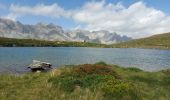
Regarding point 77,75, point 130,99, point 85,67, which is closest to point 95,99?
point 130,99

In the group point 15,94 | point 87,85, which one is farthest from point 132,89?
point 15,94

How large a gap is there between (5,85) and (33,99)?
696cm

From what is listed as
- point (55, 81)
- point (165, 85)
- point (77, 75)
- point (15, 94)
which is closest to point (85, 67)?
point (77, 75)

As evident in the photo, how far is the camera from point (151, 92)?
67.9ft

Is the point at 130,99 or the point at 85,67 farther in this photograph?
the point at 85,67

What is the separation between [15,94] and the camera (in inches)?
710

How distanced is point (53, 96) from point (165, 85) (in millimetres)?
13183

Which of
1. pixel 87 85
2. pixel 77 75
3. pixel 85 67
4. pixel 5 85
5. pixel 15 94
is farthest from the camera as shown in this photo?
pixel 85 67

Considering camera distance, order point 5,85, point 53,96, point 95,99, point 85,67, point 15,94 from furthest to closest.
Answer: point 85,67 < point 5,85 < point 15,94 < point 53,96 < point 95,99

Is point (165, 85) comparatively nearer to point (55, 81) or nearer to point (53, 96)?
point (55, 81)

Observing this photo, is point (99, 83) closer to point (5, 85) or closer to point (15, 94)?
point (15, 94)

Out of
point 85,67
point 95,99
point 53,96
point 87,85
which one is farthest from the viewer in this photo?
point 85,67

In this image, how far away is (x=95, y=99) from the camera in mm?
15602

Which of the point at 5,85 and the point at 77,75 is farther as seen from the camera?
the point at 77,75
